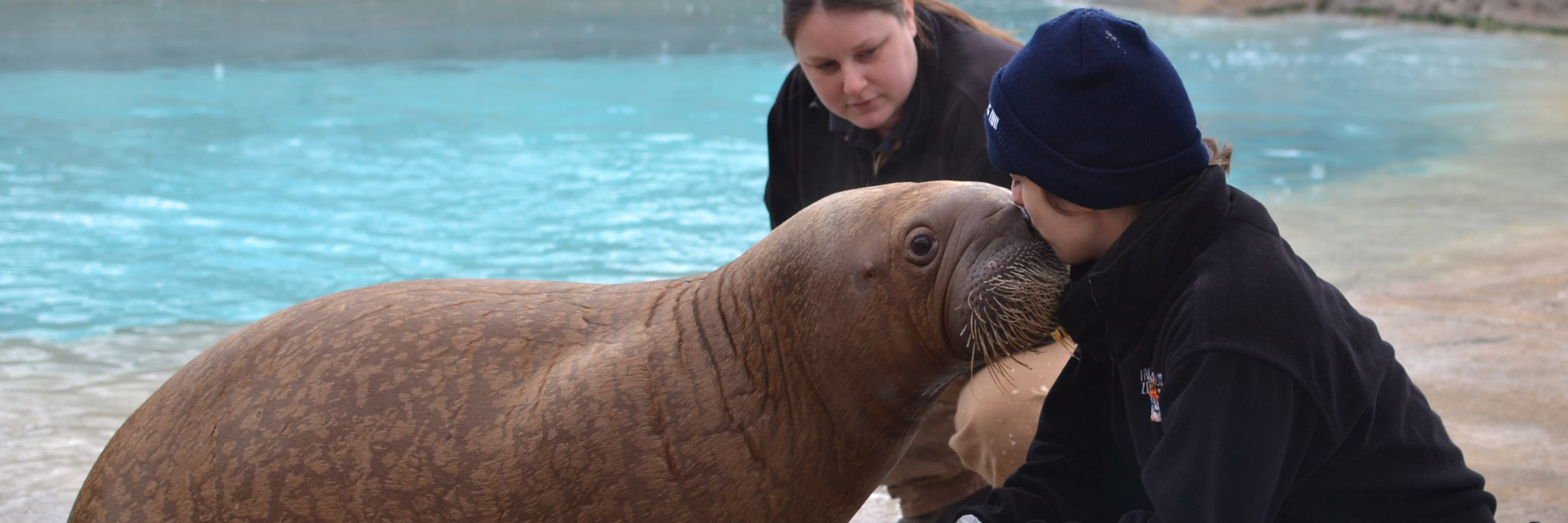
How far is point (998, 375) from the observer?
328cm

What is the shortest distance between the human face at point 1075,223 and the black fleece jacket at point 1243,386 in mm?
72

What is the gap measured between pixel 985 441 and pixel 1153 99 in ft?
4.44

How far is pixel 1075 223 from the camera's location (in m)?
2.26

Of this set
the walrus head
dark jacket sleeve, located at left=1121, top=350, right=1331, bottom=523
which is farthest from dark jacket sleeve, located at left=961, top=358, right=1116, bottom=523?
dark jacket sleeve, located at left=1121, top=350, right=1331, bottom=523

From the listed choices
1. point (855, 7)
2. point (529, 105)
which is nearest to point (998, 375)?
point (855, 7)

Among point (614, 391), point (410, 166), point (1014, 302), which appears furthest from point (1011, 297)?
point (410, 166)

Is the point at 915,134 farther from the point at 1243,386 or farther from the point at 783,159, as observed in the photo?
the point at 1243,386

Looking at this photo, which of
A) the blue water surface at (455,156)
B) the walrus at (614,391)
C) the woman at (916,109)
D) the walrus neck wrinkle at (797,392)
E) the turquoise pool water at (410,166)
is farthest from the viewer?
the blue water surface at (455,156)

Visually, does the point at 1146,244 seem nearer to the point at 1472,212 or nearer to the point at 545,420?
the point at 545,420

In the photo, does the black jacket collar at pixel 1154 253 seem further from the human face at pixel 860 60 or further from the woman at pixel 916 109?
the human face at pixel 860 60

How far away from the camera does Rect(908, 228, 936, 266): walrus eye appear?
2.44 metres

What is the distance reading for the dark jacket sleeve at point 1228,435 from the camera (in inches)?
75.7

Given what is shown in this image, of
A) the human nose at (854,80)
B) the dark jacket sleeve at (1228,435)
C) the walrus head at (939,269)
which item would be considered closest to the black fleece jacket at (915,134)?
the human nose at (854,80)

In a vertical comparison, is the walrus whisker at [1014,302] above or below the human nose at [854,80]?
below
